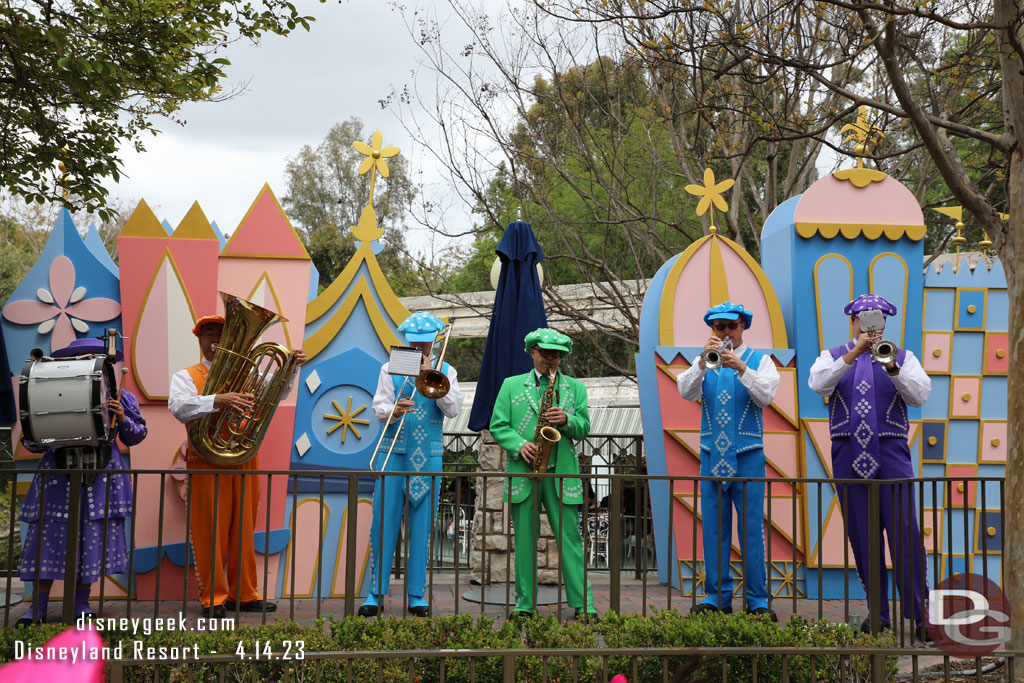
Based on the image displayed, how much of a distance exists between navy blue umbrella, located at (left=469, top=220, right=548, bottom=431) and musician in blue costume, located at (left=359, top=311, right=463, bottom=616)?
38.4 inches

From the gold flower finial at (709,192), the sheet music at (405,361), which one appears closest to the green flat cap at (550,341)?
the sheet music at (405,361)

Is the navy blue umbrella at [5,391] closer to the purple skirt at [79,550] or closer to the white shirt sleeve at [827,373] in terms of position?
the purple skirt at [79,550]

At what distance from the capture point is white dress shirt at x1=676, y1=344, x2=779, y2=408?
581cm

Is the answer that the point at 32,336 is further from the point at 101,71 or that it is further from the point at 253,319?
→ the point at 101,71

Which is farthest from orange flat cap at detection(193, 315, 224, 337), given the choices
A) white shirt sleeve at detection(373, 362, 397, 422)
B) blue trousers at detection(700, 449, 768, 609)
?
blue trousers at detection(700, 449, 768, 609)

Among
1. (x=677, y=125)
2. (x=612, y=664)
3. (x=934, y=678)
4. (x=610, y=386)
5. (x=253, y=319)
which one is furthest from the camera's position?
(x=610, y=386)

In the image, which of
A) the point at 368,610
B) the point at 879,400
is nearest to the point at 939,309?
the point at 879,400

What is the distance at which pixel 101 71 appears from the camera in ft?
25.1

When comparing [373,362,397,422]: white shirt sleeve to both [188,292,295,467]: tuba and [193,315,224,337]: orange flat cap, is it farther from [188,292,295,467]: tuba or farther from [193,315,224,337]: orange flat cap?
[193,315,224,337]: orange flat cap

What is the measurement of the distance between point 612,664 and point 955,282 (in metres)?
4.59

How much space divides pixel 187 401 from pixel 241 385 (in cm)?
34

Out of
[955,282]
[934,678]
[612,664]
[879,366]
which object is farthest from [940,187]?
[612,664]

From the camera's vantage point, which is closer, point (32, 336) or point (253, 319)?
point (253, 319)

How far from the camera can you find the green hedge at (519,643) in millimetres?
4191
